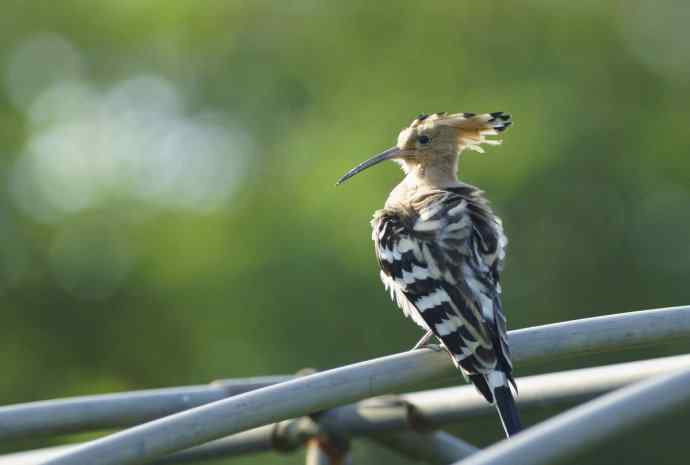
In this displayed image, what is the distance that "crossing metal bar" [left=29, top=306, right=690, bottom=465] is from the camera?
1325 millimetres

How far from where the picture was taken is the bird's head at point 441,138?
3.23m

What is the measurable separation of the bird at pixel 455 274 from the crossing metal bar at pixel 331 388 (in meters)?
0.21

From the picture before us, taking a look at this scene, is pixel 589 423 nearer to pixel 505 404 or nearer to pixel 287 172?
pixel 505 404

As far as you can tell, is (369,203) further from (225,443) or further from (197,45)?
(225,443)

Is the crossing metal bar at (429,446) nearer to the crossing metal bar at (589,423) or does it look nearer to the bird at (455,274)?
the bird at (455,274)

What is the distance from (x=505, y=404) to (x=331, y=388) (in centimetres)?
48

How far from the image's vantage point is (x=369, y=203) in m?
4.78

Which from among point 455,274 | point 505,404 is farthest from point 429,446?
point 455,274

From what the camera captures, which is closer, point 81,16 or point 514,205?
point 514,205

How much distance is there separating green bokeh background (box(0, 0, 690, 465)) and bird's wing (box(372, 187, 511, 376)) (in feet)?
5.78

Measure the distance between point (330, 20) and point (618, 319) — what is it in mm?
4767

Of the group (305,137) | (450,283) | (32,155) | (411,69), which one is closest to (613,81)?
(411,69)

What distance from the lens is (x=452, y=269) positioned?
7.64 ft

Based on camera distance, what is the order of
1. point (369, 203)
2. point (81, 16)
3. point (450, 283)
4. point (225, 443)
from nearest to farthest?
point (225, 443), point (450, 283), point (369, 203), point (81, 16)
